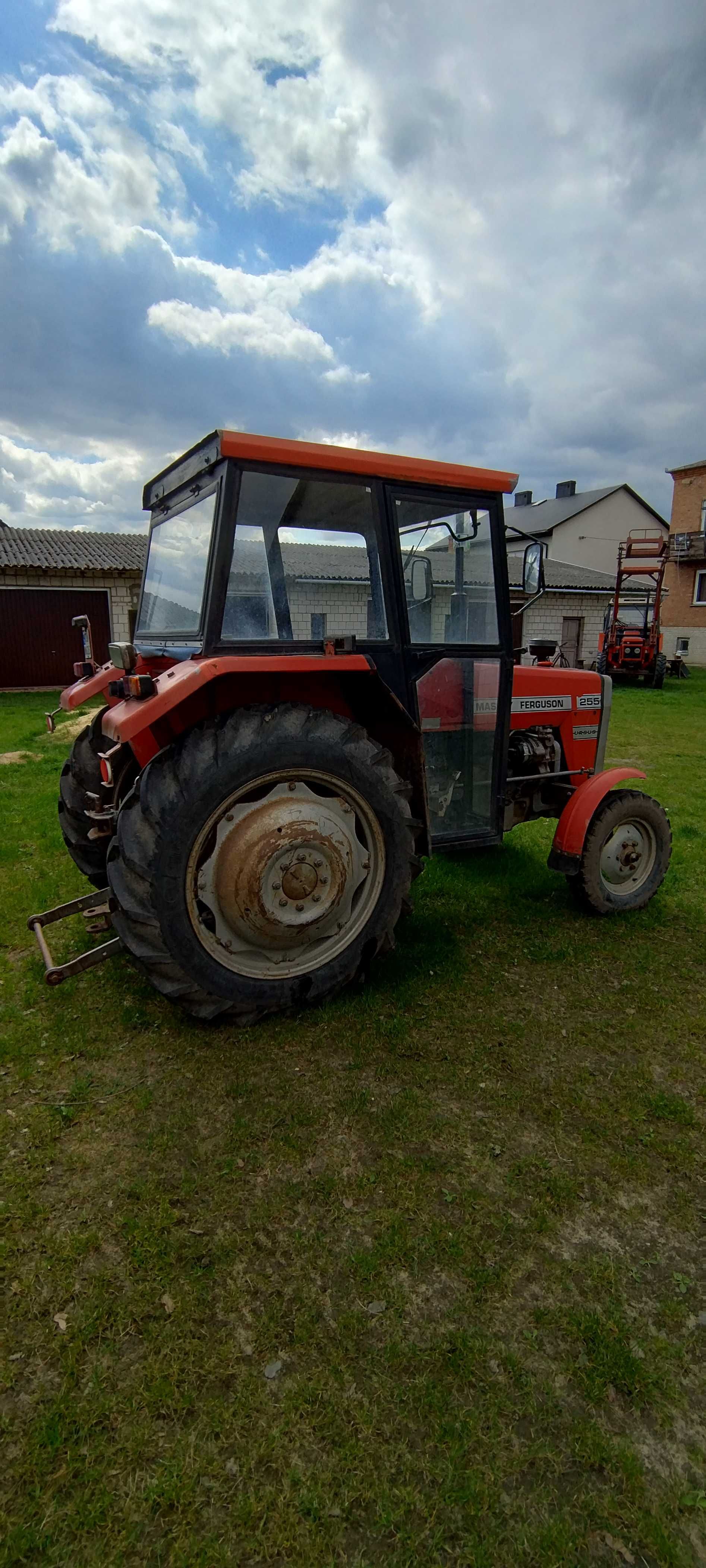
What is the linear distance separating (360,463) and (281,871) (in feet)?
5.78

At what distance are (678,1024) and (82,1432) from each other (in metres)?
2.59

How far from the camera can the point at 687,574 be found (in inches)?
1178

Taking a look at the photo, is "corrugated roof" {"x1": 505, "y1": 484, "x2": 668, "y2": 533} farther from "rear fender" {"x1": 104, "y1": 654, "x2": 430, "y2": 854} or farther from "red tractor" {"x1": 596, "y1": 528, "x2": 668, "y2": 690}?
"rear fender" {"x1": 104, "y1": 654, "x2": 430, "y2": 854}

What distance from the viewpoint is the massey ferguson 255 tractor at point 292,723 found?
2785mm

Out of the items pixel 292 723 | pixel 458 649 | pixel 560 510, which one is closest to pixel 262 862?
pixel 292 723

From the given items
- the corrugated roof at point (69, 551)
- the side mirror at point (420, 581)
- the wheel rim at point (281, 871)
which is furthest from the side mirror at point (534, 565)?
the corrugated roof at point (69, 551)

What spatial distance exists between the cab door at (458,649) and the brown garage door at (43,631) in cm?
1478

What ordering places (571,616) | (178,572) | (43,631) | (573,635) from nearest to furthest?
Answer: (178,572), (43,631), (571,616), (573,635)

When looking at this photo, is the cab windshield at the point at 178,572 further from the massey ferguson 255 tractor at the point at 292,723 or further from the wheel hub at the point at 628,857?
the wheel hub at the point at 628,857

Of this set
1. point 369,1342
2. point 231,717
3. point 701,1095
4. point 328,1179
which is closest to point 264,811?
point 231,717

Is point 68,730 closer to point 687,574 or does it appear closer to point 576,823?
point 576,823

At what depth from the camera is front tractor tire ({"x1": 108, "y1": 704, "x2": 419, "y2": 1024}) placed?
2.73 metres

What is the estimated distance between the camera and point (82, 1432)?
155 centimetres

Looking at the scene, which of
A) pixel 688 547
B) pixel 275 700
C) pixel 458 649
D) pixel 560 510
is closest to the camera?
pixel 275 700
